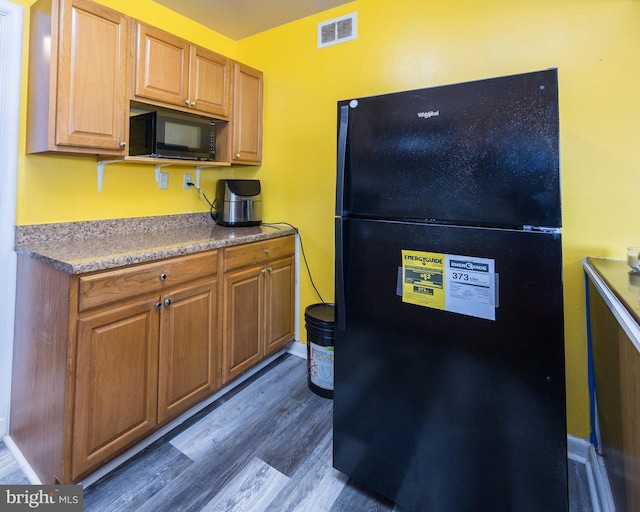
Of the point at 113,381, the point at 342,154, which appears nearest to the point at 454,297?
the point at 342,154

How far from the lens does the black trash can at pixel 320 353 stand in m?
2.05

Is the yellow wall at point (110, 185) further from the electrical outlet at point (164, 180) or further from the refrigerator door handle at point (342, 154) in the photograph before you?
the refrigerator door handle at point (342, 154)

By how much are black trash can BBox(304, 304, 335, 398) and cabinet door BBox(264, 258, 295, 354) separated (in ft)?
1.00

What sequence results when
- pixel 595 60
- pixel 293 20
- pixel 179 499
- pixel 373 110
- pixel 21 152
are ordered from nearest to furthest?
1. pixel 373 110
2. pixel 179 499
3. pixel 595 60
4. pixel 21 152
5. pixel 293 20

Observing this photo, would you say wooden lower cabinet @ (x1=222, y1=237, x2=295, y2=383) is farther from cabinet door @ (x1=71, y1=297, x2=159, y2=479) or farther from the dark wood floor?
cabinet door @ (x1=71, y1=297, x2=159, y2=479)

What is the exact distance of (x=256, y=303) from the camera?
2.19 metres

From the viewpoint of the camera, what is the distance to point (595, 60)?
152 centimetres

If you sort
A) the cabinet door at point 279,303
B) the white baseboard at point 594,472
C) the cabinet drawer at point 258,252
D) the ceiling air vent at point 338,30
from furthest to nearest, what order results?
the cabinet door at point 279,303 → the ceiling air vent at point 338,30 → the cabinet drawer at point 258,252 → the white baseboard at point 594,472

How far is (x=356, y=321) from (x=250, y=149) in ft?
5.52

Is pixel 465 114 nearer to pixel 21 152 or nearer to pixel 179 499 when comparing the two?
pixel 179 499

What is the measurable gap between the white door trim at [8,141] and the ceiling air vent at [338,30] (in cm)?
162

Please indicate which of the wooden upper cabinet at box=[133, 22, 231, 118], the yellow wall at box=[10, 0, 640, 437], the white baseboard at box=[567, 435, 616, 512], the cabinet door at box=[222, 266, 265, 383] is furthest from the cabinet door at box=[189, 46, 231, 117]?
the white baseboard at box=[567, 435, 616, 512]

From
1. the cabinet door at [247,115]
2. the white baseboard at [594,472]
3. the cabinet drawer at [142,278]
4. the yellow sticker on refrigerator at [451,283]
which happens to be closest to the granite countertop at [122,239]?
the cabinet drawer at [142,278]

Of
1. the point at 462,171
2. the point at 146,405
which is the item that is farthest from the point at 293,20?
the point at 146,405
